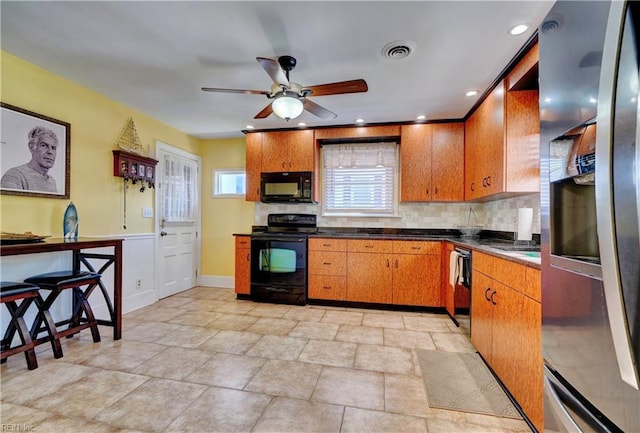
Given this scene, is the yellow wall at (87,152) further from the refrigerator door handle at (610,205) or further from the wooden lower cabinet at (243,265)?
the refrigerator door handle at (610,205)

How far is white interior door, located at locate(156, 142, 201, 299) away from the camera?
4.01 metres

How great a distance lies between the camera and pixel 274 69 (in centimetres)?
198

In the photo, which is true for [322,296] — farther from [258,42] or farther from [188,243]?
[258,42]

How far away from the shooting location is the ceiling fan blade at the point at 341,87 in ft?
7.02

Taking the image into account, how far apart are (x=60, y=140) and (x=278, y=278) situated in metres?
2.72

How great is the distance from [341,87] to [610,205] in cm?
192

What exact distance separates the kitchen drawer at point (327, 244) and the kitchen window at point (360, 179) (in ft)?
2.10

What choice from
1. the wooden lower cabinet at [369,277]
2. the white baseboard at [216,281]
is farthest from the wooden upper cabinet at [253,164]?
the wooden lower cabinet at [369,277]

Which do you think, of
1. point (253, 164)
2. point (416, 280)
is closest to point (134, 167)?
point (253, 164)

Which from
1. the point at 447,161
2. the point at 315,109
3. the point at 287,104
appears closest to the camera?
the point at 287,104

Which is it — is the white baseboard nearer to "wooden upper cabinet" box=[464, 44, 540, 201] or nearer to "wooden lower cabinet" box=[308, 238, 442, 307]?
"wooden lower cabinet" box=[308, 238, 442, 307]

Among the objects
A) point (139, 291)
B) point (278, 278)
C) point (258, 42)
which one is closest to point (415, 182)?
point (278, 278)

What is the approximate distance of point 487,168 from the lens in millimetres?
2877

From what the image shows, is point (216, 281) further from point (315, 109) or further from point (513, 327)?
point (513, 327)
